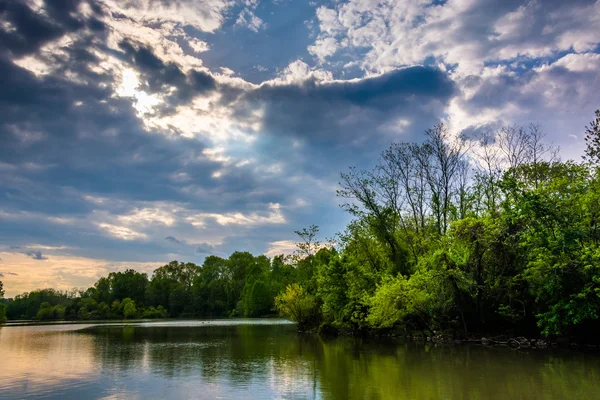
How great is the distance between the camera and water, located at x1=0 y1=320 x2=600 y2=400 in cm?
1464

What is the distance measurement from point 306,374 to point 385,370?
3.76m

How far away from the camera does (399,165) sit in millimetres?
44906

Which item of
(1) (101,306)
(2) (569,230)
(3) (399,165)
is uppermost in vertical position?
(3) (399,165)

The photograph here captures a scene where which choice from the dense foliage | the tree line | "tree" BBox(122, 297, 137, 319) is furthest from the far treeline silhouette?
"tree" BBox(122, 297, 137, 319)

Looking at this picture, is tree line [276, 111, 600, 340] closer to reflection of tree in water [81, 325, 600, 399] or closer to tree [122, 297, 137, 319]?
reflection of tree in water [81, 325, 600, 399]

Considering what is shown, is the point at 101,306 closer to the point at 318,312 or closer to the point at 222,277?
the point at 222,277

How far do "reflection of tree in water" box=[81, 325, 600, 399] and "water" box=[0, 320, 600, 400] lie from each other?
0.15ft

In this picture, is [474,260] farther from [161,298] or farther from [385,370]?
[161,298]

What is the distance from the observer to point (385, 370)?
19.4 meters

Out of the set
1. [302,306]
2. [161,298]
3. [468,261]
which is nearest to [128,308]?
[161,298]

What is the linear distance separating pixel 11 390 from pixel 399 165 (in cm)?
3817

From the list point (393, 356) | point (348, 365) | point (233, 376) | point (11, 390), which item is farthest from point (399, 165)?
point (11, 390)

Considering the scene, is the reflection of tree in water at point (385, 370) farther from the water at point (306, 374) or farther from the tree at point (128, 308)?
the tree at point (128, 308)

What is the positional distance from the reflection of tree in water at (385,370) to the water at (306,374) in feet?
0.15
